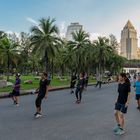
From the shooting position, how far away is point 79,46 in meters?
61.8

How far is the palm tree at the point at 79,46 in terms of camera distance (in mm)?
60781

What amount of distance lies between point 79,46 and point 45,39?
15.8 metres

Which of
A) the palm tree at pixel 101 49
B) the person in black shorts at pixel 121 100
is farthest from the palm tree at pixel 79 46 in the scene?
the person in black shorts at pixel 121 100

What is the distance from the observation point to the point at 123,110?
338 inches

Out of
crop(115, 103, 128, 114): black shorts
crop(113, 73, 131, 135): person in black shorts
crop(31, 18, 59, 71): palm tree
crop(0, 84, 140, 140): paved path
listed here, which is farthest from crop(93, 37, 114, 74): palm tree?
crop(115, 103, 128, 114): black shorts

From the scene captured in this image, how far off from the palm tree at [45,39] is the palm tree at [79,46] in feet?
42.9

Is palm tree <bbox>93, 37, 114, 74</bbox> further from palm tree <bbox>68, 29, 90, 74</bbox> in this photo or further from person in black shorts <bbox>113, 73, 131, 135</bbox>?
person in black shorts <bbox>113, 73, 131, 135</bbox>

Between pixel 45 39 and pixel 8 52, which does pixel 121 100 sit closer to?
pixel 45 39

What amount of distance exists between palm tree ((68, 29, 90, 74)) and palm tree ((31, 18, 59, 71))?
13.1 m

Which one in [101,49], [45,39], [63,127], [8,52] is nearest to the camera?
[63,127]

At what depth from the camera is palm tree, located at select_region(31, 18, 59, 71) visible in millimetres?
46812

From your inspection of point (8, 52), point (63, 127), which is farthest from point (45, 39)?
point (63, 127)

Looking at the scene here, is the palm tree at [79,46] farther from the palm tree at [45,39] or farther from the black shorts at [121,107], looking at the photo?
the black shorts at [121,107]

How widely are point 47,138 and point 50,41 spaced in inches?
1570
